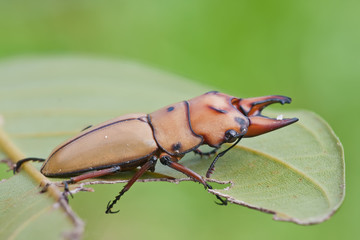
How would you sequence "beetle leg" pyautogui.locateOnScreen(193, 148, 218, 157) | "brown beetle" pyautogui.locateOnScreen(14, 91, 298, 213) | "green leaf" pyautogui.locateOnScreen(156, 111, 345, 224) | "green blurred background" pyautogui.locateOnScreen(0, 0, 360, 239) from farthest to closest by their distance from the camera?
"green blurred background" pyautogui.locateOnScreen(0, 0, 360, 239) < "beetle leg" pyautogui.locateOnScreen(193, 148, 218, 157) < "brown beetle" pyautogui.locateOnScreen(14, 91, 298, 213) < "green leaf" pyautogui.locateOnScreen(156, 111, 345, 224)

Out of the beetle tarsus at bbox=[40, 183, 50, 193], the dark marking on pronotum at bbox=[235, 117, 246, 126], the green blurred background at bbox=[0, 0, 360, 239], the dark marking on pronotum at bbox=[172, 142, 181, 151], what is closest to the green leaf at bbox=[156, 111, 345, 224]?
the dark marking on pronotum at bbox=[172, 142, 181, 151]

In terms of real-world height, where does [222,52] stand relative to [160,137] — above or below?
below

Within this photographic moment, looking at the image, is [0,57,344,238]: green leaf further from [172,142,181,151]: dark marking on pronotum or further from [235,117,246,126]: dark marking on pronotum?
[235,117,246,126]: dark marking on pronotum

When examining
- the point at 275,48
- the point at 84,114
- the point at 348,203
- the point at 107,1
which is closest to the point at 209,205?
the point at 348,203

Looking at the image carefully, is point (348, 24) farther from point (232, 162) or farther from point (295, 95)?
point (232, 162)

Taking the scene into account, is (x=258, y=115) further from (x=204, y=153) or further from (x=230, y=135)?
(x=204, y=153)

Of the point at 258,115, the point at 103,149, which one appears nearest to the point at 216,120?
the point at 258,115

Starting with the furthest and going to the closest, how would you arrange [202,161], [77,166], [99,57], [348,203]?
[99,57], [348,203], [202,161], [77,166]
